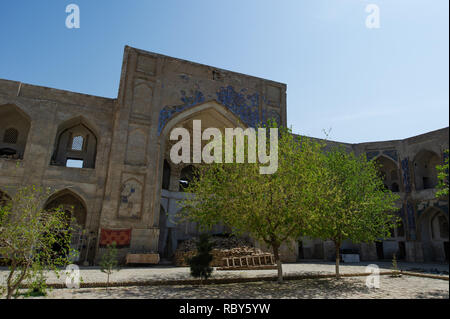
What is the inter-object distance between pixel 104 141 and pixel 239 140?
9.60 m

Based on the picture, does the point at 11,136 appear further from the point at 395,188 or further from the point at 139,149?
the point at 395,188

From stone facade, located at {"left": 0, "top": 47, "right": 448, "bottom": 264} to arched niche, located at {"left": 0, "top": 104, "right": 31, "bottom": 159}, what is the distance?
0.05 metres

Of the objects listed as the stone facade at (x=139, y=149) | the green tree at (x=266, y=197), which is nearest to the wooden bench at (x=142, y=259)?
the stone facade at (x=139, y=149)

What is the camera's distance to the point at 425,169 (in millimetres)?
23672

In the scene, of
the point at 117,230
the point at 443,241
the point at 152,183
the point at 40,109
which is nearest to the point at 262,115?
the point at 152,183

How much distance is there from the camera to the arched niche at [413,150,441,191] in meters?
23.2

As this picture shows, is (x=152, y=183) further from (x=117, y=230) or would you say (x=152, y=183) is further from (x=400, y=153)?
(x=400, y=153)

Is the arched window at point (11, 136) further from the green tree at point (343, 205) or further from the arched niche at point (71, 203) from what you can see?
the green tree at point (343, 205)

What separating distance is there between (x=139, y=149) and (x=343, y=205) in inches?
446

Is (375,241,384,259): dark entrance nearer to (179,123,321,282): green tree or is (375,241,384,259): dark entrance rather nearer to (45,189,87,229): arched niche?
(179,123,321,282): green tree

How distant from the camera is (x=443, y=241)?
71.5 feet

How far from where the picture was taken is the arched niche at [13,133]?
18250mm

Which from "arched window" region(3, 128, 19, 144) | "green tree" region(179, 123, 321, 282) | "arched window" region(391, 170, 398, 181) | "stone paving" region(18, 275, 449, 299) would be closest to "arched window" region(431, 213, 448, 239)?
"arched window" region(391, 170, 398, 181)

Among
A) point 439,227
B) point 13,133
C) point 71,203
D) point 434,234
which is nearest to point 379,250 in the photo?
point 434,234
